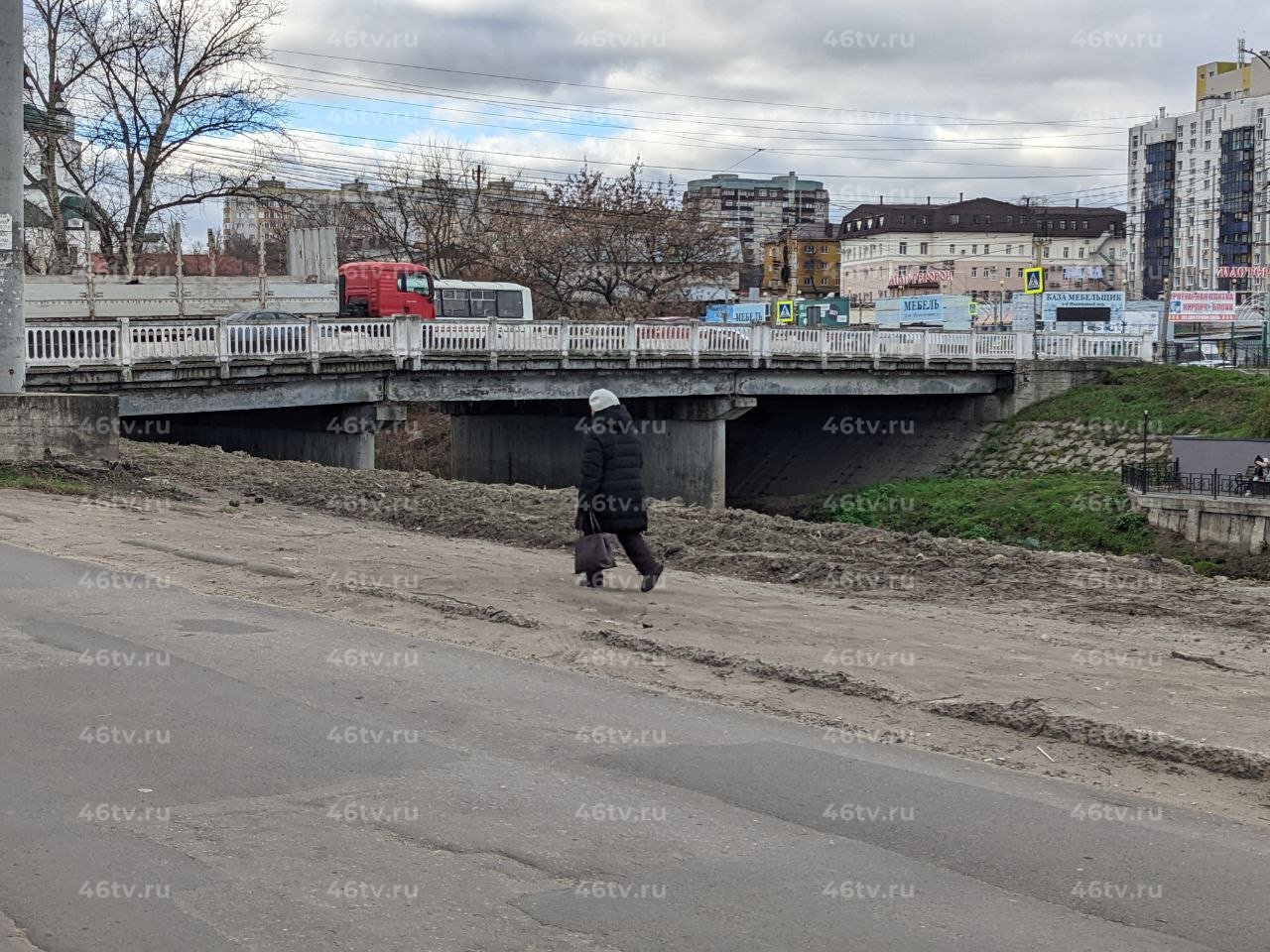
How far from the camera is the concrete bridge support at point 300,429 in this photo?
31234mm

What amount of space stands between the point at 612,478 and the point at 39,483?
10.5 meters

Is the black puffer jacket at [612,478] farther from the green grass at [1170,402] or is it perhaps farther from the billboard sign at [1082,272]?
the billboard sign at [1082,272]

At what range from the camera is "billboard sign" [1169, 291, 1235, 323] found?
54.9m

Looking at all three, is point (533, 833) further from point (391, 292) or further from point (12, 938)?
point (391, 292)

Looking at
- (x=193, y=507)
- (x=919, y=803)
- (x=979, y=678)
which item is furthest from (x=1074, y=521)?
(x=919, y=803)

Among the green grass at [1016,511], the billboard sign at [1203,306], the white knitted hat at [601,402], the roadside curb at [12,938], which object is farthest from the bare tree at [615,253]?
the roadside curb at [12,938]

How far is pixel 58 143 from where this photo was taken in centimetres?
4828

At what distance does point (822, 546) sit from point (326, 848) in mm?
10116

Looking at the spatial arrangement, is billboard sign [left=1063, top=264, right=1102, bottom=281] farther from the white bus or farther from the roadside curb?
the roadside curb

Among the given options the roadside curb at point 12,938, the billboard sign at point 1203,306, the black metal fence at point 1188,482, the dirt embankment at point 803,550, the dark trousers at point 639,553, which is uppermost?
the billboard sign at point 1203,306

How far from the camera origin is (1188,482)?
28.6 m

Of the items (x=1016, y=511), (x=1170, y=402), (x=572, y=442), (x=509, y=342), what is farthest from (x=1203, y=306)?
(x=509, y=342)

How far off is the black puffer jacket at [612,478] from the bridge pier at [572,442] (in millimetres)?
24633

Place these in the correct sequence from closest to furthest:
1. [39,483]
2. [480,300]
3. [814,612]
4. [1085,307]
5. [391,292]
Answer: [814,612] < [39,483] < [391,292] < [480,300] < [1085,307]
